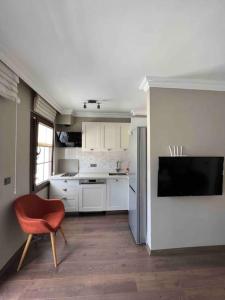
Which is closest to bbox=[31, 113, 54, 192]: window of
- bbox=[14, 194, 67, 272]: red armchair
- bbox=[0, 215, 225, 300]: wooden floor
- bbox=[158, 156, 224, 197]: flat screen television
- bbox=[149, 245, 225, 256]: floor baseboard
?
bbox=[14, 194, 67, 272]: red armchair

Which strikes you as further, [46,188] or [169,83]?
[46,188]

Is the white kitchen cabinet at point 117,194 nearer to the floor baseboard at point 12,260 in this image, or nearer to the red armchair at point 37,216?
the red armchair at point 37,216

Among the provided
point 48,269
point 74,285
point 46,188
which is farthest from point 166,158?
point 46,188

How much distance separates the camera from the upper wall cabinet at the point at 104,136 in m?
4.38

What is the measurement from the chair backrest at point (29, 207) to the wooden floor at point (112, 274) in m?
0.52

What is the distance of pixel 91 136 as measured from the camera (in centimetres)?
438

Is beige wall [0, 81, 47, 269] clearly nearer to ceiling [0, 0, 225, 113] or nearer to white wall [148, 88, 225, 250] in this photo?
ceiling [0, 0, 225, 113]

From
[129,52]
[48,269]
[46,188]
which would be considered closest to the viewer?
[129,52]

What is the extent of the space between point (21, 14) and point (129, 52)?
100 cm

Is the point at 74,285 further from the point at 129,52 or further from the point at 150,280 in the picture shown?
the point at 129,52

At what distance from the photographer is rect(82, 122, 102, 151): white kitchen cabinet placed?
4371 millimetres

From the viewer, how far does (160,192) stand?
7.88 feet

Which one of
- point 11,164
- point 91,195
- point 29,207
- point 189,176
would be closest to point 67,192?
point 91,195

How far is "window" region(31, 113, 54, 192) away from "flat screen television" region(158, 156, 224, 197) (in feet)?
6.58
